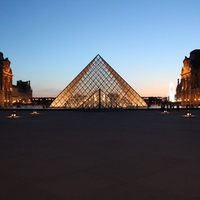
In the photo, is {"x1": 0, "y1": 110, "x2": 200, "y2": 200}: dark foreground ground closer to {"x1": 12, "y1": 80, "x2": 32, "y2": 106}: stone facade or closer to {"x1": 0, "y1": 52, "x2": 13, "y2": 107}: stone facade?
{"x1": 0, "y1": 52, "x2": 13, "y2": 107}: stone facade

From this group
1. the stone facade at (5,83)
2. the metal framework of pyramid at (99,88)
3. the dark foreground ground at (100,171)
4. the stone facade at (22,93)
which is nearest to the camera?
the dark foreground ground at (100,171)

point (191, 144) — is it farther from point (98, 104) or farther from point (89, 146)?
point (98, 104)

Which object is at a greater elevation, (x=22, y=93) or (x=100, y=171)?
(x=22, y=93)

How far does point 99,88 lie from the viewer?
123 feet

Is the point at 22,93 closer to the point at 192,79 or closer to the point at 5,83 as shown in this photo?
the point at 5,83

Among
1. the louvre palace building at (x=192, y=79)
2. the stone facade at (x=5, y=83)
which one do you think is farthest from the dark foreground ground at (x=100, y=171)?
the stone facade at (x=5, y=83)

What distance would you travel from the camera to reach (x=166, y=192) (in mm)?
3285

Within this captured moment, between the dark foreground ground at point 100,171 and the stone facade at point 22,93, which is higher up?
the stone facade at point 22,93

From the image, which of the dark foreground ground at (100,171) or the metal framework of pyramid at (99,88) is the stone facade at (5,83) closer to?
the metal framework of pyramid at (99,88)

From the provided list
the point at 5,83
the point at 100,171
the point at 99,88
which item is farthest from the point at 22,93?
the point at 100,171

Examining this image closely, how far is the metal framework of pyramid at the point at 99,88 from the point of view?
37.8m

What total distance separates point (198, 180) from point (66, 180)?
2.06 metres

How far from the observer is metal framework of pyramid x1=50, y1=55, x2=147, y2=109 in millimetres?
37750

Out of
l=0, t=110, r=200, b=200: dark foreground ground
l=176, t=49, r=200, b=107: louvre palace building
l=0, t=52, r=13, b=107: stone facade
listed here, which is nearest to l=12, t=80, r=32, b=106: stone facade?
l=0, t=52, r=13, b=107: stone facade
